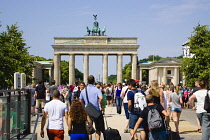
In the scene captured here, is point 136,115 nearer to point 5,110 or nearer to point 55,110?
point 55,110

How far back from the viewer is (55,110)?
873 cm

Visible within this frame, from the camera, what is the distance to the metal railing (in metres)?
8.27

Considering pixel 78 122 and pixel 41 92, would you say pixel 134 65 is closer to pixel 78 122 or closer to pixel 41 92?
pixel 41 92

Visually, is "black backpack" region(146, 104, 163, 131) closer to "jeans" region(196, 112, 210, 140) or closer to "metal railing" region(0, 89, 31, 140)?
"jeans" region(196, 112, 210, 140)

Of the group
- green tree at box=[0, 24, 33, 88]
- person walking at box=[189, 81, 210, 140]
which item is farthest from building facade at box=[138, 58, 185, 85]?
person walking at box=[189, 81, 210, 140]


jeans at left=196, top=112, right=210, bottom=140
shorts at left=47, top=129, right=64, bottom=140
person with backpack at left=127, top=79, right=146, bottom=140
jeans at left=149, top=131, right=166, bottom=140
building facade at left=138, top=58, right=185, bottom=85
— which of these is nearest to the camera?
jeans at left=149, top=131, right=166, bottom=140

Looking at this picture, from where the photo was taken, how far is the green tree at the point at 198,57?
129 ft

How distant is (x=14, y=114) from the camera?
9336 mm

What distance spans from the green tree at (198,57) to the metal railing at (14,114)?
30.8 m

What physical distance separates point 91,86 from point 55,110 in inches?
79.1

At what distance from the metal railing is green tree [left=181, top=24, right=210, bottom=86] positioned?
3080 centimetres

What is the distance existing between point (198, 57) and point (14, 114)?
33.2 metres

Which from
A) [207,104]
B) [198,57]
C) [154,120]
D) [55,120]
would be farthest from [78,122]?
[198,57]

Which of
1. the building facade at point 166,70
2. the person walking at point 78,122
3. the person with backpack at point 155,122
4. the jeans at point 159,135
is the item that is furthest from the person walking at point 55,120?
the building facade at point 166,70
